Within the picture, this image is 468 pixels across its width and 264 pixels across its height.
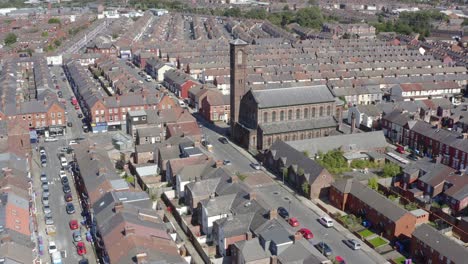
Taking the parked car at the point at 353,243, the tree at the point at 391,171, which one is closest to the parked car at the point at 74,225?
the parked car at the point at 353,243

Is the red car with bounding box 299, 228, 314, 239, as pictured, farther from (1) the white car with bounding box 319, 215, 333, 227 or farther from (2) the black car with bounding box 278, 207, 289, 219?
(2) the black car with bounding box 278, 207, 289, 219

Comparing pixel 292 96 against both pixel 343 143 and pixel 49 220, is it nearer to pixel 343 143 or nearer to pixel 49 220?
pixel 343 143

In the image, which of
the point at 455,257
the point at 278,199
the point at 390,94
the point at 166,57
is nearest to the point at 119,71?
the point at 166,57

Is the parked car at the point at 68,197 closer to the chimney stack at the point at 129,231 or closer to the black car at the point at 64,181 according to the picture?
the black car at the point at 64,181

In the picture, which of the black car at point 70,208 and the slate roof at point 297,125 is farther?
the slate roof at point 297,125

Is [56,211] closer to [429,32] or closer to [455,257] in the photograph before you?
[455,257]

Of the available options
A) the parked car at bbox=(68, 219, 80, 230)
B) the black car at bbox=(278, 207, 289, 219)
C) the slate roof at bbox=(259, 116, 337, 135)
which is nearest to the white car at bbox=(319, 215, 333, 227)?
the black car at bbox=(278, 207, 289, 219)

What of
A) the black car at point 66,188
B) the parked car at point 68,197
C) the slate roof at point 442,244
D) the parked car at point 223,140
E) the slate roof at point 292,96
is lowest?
the parked car at point 68,197
